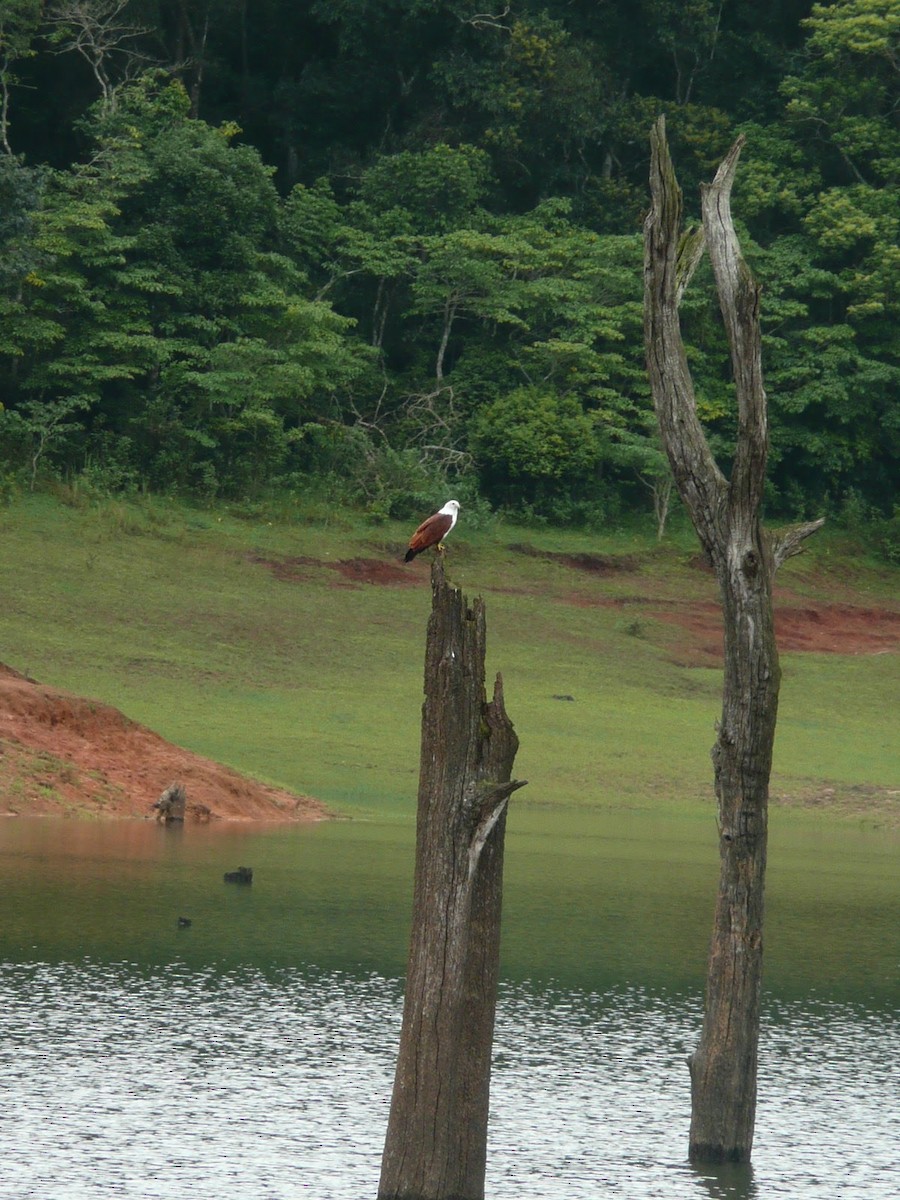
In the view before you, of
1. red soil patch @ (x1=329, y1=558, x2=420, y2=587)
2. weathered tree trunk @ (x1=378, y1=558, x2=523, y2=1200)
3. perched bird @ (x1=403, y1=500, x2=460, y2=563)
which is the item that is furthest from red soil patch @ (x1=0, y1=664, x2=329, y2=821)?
weathered tree trunk @ (x1=378, y1=558, x2=523, y2=1200)

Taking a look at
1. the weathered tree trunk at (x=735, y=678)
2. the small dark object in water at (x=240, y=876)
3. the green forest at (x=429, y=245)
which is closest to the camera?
the weathered tree trunk at (x=735, y=678)

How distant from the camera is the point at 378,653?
4097cm

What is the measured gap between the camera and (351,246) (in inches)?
2211

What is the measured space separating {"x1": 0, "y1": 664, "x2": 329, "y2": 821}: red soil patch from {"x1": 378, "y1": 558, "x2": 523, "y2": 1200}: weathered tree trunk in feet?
60.1

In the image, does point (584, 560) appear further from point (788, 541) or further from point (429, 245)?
point (788, 541)

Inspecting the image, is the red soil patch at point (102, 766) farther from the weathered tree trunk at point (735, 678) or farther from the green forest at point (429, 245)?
the green forest at point (429, 245)

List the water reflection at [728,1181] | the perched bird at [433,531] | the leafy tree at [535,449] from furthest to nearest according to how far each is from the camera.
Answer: the leafy tree at [535,449] < the perched bird at [433,531] < the water reflection at [728,1181]

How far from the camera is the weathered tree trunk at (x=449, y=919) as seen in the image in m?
11.8

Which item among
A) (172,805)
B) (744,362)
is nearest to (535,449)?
(172,805)

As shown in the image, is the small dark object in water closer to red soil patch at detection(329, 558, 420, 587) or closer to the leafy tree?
red soil patch at detection(329, 558, 420, 587)

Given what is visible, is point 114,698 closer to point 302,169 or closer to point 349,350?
point 349,350

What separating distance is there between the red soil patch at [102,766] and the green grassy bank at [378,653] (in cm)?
190

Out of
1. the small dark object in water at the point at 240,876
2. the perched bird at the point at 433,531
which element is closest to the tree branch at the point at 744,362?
the perched bird at the point at 433,531

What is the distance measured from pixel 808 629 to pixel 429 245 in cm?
1630
